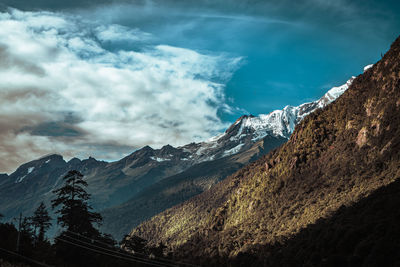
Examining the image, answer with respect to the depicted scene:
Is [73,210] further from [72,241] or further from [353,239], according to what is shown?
[353,239]

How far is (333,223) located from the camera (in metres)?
140

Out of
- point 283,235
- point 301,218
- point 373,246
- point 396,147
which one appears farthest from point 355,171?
point 373,246

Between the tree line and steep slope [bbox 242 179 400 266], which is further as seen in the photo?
steep slope [bbox 242 179 400 266]

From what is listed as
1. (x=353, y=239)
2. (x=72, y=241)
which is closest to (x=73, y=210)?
(x=72, y=241)

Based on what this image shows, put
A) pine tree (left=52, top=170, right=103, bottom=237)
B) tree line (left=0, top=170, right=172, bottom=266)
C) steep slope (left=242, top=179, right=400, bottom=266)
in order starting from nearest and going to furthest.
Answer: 1. tree line (left=0, top=170, right=172, bottom=266)
2. pine tree (left=52, top=170, right=103, bottom=237)
3. steep slope (left=242, top=179, right=400, bottom=266)

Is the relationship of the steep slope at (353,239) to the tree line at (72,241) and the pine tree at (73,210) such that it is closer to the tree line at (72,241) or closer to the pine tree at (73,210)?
the tree line at (72,241)

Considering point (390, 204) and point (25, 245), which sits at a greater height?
point (390, 204)

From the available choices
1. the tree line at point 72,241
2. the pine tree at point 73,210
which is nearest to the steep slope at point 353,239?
the tree line at point 72,241

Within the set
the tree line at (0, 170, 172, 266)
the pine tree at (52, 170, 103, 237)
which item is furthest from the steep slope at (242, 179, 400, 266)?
the pine tree at (52, 170, 103, 237)

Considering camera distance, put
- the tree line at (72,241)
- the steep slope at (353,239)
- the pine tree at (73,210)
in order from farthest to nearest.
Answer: the steep slope at (353,239) < the pine tree at (73,210) < the tree line at (72,241)

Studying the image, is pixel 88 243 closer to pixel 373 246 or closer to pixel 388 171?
pixel 373 246

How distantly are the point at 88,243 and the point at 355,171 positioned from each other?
174476 millimetres

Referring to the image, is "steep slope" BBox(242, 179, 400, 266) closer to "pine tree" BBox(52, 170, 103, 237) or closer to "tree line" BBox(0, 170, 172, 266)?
"tree line" BBox(0, 170, 172, 266)

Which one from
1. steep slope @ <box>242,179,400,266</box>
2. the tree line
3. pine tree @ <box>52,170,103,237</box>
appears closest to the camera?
the tree line
